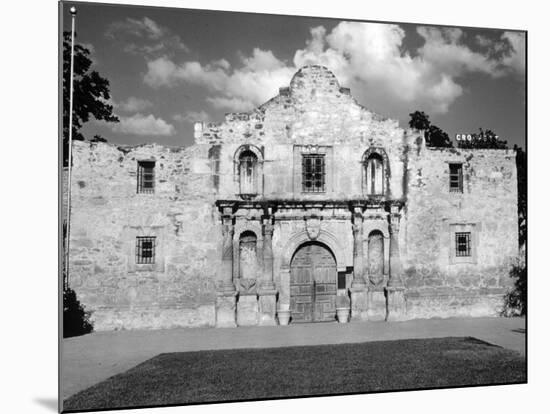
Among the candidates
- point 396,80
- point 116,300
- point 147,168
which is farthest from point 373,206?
point 116,300

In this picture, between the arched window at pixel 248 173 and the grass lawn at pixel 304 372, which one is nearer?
the grass lawn at pixel 304 372

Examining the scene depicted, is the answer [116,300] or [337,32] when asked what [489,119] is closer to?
[337,32]

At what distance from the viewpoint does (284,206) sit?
11.0m

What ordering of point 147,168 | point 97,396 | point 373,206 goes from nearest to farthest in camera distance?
point 97,396
point 147,168
point 373,206

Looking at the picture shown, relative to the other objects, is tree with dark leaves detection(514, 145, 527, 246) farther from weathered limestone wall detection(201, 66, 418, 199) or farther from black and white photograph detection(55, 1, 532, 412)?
weathered limestone wall detection(201, 66, 418, 199)

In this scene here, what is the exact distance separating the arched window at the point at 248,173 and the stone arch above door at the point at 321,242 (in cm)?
112

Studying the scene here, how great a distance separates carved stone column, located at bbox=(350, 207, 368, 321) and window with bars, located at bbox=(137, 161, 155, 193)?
356 centimetres

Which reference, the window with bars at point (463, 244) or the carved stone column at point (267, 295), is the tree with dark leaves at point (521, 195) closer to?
the window with bars at point (463, 244)

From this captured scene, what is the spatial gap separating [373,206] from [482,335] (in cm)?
293

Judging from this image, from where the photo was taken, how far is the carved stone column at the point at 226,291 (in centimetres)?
1056

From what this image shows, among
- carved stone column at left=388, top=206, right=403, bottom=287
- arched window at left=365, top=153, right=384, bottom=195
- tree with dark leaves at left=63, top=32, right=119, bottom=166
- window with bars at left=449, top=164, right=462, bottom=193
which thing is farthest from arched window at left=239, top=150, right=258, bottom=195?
window with bars at left=449, top=164, right=462, bottom=193

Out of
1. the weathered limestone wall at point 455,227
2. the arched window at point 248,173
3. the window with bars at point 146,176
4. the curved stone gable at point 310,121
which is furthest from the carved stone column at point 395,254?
the window with bars at point 146,176

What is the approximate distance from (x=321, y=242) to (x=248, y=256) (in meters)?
1.34

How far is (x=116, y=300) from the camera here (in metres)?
10.2
